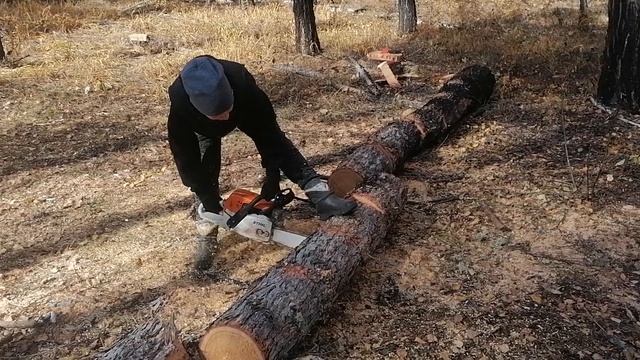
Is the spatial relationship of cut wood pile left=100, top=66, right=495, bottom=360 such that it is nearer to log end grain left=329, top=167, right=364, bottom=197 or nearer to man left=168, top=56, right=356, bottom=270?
log end grain left=329, top=167, right=364, bottom=197

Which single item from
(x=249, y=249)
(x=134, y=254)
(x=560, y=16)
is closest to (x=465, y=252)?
(x=249, y=249)

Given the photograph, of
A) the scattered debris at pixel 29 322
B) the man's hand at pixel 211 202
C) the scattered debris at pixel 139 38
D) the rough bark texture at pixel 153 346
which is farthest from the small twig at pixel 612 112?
the scattered debris at pixel 139 38

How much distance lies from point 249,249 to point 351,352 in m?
1.40

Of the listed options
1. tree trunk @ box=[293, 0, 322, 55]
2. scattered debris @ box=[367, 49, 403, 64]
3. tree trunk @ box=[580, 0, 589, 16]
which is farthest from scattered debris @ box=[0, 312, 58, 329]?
tree trunk @ box=[580, 0, 589, 16]

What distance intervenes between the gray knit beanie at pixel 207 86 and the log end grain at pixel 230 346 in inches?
48.9

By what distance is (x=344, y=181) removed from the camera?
4.43m

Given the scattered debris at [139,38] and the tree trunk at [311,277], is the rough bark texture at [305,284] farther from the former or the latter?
the scattered debris at [139,38]

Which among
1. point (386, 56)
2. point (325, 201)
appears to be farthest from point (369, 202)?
point (386, 56)

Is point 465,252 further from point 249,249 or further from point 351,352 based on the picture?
point 249,249

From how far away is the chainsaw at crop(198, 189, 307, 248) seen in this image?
394 centimetres

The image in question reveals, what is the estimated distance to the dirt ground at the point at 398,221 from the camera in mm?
3457

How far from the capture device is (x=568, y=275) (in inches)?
148

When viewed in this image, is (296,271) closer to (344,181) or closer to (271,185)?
(271,185)

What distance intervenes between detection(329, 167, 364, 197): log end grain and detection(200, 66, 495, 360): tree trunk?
93 mm
